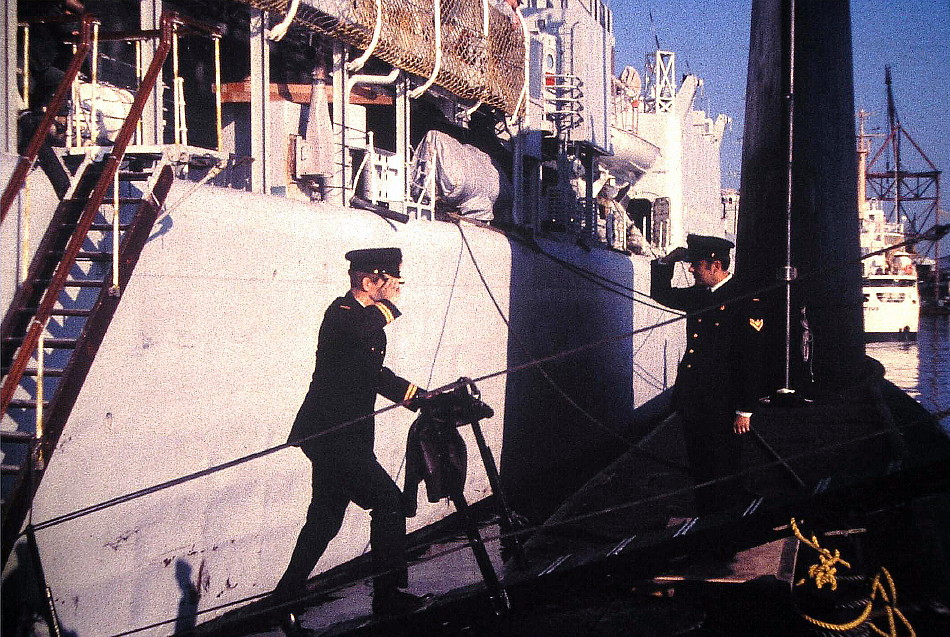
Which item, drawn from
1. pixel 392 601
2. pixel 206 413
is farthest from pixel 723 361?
pixel 206 413

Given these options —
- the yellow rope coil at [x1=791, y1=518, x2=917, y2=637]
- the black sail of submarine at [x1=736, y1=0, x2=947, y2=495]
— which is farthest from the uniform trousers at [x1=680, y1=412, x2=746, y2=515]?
the black sail of submarine at [x1=736, y1=0, x2=947, y2=495]

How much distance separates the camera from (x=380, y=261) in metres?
6.55

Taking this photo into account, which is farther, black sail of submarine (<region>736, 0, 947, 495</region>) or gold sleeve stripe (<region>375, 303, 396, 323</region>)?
black sail of submarine (<region>736, 0, 947, 495</region>)

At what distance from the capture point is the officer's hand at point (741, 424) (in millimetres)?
6332

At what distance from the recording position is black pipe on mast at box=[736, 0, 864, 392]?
9016 millimetres

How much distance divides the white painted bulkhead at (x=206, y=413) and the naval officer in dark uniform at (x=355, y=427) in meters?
0.21

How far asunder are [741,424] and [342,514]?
2.73 m

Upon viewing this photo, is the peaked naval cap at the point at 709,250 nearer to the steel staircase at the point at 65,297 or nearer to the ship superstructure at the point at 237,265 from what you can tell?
the ship superstructure at the point at 237,265

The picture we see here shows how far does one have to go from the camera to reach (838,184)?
9602mm

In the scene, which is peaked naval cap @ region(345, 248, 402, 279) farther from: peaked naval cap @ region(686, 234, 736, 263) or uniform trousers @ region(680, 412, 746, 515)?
uniform trousers @ region(680, 412, 746, 515)

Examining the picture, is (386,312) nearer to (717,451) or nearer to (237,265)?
(237,265)

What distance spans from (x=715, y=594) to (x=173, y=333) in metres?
3.40

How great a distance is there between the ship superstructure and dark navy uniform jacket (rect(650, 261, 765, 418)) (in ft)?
2.22

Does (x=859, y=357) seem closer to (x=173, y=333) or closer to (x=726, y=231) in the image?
(x=173, y=333)
